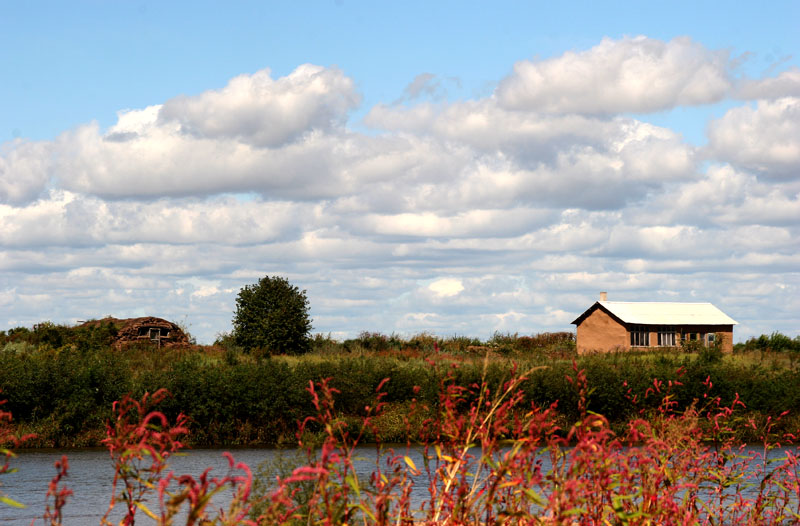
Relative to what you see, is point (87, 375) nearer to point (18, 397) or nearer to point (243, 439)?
point (18, 397)

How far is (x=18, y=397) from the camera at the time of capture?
93.4 ft

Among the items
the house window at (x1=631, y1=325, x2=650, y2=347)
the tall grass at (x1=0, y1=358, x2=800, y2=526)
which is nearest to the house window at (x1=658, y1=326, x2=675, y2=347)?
the house window at (x1=631, y1=325, x2=650, y2=347)

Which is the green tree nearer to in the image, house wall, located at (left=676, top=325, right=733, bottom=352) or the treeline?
the treeline

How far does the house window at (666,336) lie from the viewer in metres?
61.6

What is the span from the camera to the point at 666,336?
6178cm

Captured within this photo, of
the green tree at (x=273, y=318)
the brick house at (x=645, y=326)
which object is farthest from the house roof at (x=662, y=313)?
the green tree at (x=273, y=318)

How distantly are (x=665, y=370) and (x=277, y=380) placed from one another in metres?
14.6

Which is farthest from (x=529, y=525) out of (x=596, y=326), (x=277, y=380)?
(x=596, y=326)

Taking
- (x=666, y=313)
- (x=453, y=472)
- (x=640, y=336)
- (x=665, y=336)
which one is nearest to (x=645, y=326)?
(x=640, y=336)

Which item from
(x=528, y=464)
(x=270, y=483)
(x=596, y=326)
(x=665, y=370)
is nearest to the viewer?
(x=528, y=464)

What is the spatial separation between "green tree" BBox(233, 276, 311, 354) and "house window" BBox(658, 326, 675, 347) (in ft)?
92.5

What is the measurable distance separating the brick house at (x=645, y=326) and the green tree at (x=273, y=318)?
23.8 meters

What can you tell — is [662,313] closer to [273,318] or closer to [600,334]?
[600,334]

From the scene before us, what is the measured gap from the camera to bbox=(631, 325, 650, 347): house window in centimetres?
6031
